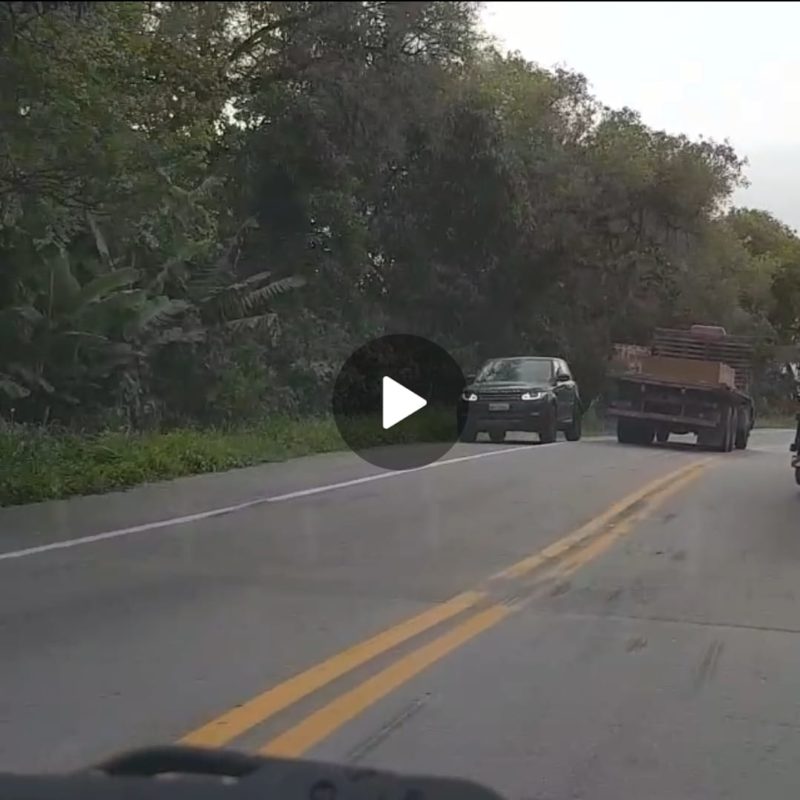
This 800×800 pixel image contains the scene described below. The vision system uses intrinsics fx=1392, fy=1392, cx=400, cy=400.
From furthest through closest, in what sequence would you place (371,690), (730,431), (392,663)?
(730,431) → (392,663) → (371,690)

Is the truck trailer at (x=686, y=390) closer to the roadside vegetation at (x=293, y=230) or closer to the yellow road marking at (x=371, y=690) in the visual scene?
the roadside vegetation at (x=293, y=230)

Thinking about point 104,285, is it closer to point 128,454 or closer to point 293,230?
point 128,454

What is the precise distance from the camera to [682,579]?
10.6m

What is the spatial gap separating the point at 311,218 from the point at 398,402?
454 centimetres

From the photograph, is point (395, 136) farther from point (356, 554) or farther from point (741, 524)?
point (356, 554)

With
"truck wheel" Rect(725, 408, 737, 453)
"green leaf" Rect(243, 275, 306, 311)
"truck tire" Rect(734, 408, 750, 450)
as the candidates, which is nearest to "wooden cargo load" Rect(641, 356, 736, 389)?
"truck wheel" Rect(725, 408, 737, 453)

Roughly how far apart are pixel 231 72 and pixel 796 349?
1172cm

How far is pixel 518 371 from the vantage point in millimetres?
26500

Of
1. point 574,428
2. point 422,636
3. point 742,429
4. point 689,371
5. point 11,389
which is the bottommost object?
point 574,428

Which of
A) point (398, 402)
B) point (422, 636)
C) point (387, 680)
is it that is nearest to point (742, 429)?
point (398, 402)

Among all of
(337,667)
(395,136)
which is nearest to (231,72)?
(395,136)

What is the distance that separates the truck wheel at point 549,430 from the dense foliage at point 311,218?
4.05 metres

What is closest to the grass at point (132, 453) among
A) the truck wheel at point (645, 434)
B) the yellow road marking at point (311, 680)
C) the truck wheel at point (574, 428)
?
the truck wheel at point (574, 428)

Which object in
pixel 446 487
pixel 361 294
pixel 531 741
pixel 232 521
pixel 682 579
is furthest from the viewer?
pixel 361 294
